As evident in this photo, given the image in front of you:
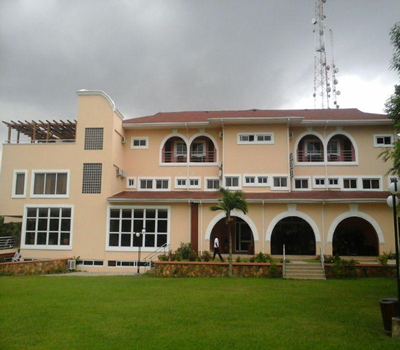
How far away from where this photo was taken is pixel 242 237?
26.1 meters

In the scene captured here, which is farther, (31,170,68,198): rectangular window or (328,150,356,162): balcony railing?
(328,150,356,162): balcony railing

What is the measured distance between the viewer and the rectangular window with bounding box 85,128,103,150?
955 inches

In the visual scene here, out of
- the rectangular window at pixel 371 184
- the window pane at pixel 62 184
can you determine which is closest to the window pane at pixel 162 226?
the window pane at pixel 62 184

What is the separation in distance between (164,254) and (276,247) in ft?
24.5

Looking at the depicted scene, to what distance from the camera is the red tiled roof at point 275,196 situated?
22.3m

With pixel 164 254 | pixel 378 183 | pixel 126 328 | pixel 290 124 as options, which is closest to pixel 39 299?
pixel 126 328

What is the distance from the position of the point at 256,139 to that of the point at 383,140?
801cm

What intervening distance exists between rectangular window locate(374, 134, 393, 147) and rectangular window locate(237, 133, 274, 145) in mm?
6602

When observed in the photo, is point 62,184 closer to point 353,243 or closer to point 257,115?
point 257,115

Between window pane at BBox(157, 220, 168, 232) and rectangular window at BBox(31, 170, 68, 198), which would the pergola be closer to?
rectangular window at BBox(31, 170, 68, 198)

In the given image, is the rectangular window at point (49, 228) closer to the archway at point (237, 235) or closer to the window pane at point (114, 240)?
the window pane at point (114, 240)

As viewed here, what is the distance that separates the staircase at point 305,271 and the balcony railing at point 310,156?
830 cm

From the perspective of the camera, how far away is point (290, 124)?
24.6m

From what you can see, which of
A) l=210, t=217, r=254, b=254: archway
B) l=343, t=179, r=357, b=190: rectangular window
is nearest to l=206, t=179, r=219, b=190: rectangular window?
l=210, t=217, r=254, b=254: archway
